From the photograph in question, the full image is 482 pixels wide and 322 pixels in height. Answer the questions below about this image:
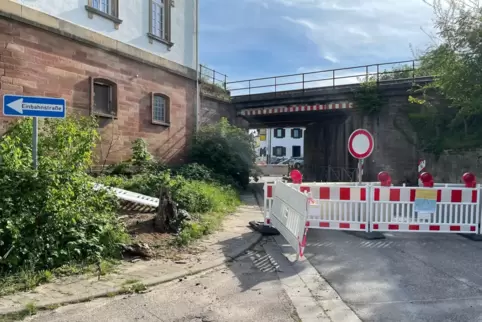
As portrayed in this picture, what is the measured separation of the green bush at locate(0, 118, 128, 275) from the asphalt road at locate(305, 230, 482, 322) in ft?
10.8

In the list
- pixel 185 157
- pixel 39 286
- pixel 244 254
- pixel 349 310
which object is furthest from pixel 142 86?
pixel 349 310

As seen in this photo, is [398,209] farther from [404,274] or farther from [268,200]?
[268,200]

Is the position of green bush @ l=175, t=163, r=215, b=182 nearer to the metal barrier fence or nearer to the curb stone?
the metal barrier fence

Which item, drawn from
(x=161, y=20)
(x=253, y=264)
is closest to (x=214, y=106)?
(x=161, y=20)

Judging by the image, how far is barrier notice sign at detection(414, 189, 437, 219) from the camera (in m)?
7.32

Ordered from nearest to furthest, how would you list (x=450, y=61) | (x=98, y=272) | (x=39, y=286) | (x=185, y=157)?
(x=39, y=286), (x=98, y=272), (x=450, y=61), (x=185, y=157)

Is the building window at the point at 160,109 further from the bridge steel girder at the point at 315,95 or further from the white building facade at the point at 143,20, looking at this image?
the bridge steel girder at the point at 315,95

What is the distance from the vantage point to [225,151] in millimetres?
A: 16266

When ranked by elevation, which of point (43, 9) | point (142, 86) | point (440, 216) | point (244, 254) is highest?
point (43, 9)

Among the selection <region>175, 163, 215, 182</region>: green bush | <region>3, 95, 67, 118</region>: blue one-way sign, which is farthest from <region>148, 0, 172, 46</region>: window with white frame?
<region>3, 95, 67, 118</region>: blue one-way sign

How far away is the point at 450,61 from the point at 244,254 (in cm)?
1139

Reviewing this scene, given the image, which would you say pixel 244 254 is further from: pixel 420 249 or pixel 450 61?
pixel 450 61

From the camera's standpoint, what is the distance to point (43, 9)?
Answer: 10.8 m

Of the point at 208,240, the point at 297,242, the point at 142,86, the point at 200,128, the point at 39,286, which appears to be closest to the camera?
the point at 39,286
